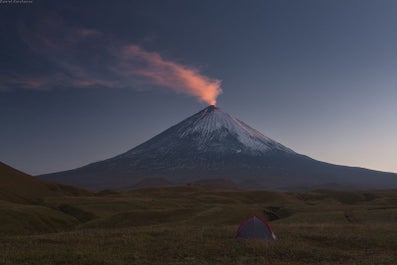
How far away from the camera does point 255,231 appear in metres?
27.5

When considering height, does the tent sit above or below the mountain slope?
below

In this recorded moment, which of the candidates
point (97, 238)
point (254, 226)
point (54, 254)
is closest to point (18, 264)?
point (54, 254)

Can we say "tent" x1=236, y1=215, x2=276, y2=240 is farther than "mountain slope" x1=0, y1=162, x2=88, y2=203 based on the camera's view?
No

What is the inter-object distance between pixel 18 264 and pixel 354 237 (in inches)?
843

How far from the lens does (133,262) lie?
1956 centimetres

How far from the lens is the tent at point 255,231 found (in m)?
27.2

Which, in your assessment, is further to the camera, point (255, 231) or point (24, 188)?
point (24, 188)

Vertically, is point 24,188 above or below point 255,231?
above

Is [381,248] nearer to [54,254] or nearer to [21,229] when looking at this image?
[54,254]

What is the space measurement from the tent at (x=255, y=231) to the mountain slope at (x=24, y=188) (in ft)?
179

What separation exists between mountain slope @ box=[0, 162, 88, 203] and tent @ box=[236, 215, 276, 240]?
54.5 metres

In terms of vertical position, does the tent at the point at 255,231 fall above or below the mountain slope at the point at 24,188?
below

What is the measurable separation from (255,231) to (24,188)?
71.1 metres

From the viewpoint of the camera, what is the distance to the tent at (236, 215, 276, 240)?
27.2 metres
